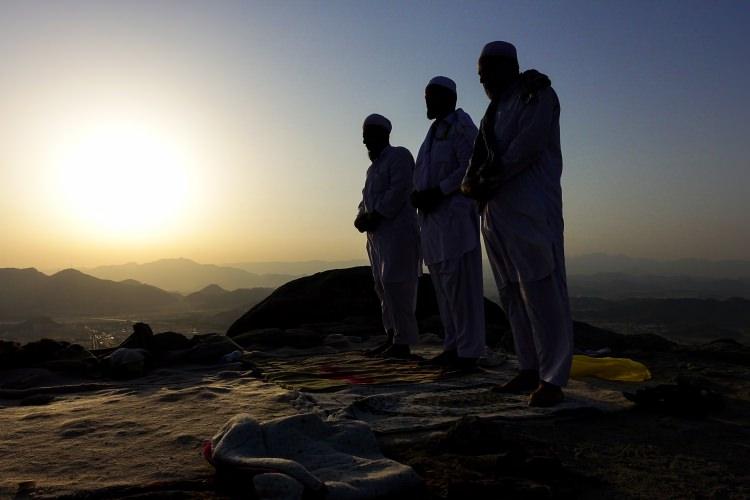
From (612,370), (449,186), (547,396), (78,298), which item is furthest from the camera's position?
(78,298)

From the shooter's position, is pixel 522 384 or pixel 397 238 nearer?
pixel 522 384

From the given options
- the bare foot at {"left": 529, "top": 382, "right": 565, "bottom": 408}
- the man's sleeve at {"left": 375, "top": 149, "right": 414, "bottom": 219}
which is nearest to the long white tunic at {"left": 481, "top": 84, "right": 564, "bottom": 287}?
the bare foot at {"left": 529, "top": 382, "right": 565, "bottom": 408}

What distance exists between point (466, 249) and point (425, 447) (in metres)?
2.73

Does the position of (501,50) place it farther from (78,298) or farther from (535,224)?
(78,298)

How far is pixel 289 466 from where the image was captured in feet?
6.09

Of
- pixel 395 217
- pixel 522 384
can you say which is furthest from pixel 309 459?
pixel 395 217

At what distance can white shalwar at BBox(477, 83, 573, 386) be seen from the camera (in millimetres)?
3434

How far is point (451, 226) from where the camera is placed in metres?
5.04

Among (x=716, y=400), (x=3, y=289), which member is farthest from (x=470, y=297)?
(x=3, y=289)

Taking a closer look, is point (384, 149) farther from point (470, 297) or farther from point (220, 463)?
point (220, 463)

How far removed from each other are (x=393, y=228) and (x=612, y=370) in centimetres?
259

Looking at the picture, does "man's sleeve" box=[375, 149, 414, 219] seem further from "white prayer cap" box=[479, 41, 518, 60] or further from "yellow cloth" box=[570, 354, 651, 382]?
"yellow cloth" box=[570, 354, 651, 382]

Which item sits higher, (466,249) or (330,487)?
(466,249)

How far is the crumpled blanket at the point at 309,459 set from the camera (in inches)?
71.1
